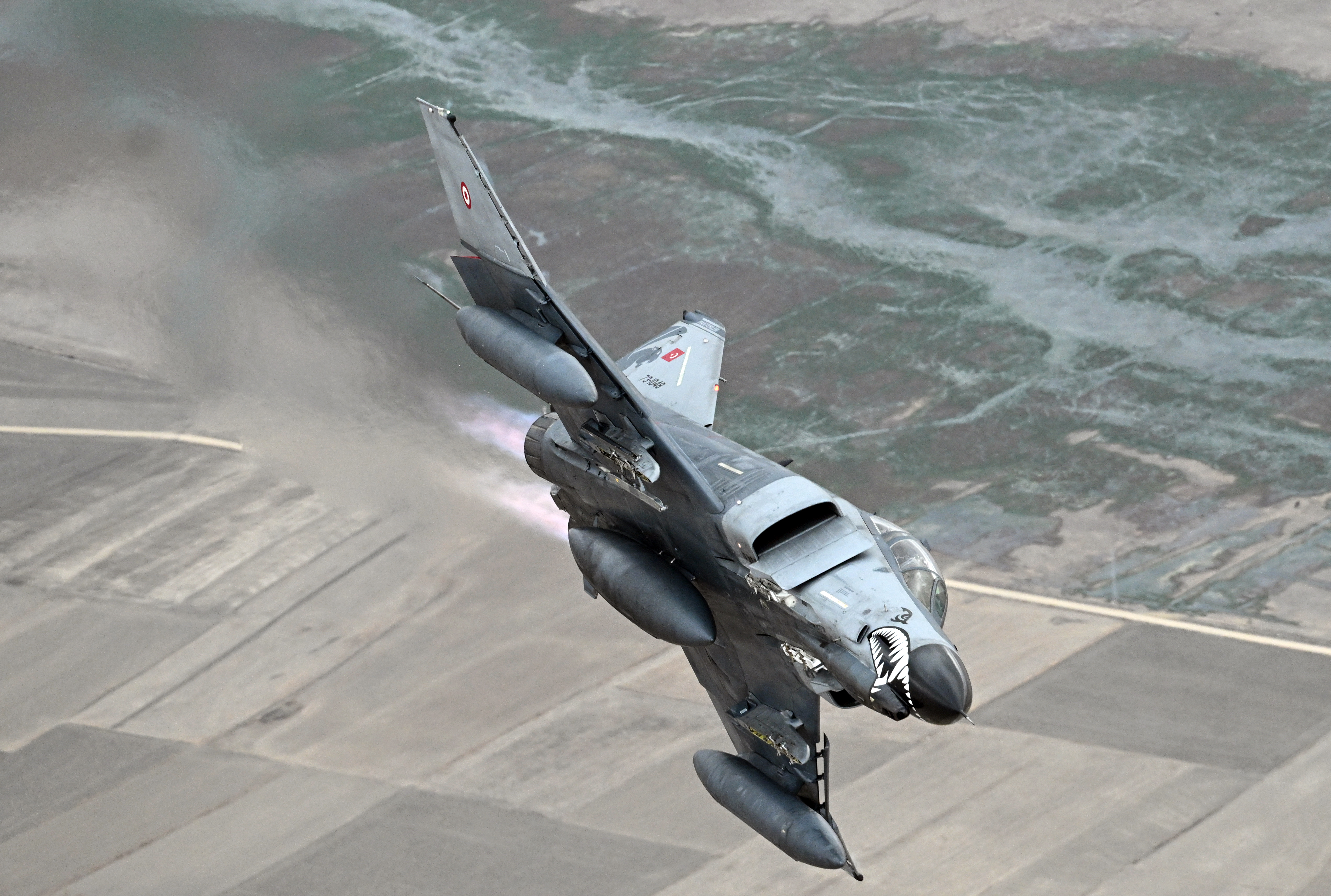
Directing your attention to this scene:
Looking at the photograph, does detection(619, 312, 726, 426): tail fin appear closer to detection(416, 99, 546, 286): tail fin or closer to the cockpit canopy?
detection(416, 99, 546, 286): tail fin

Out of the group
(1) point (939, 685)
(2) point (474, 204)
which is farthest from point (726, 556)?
(2) point (474, 204)

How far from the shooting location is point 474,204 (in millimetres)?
33375

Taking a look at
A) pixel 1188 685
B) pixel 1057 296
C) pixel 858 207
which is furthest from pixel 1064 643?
pixel 858 207

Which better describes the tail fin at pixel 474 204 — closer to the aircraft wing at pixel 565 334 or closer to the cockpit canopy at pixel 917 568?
the aircraft wing at pixel 565 334

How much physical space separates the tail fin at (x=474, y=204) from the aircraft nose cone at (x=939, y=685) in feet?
33.7

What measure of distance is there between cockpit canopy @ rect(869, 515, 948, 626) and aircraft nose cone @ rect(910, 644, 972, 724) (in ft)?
11.0

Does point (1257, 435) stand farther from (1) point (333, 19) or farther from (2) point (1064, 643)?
(1) point (333, 19)

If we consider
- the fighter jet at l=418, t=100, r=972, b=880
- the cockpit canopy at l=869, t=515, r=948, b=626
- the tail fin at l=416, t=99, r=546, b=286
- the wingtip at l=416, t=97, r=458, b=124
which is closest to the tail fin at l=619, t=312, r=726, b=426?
the fighter jet at l=418, t=100, r=972, b=880

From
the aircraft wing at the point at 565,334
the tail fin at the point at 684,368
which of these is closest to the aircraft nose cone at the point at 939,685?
the aircraft wing at the point at 565,334

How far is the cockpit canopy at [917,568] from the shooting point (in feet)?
102

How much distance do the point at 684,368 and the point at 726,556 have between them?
30.9 ft

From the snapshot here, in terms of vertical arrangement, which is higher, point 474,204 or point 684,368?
point 474,204

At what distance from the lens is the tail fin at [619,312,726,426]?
39.0m

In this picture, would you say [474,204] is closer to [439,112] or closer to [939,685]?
[439,112]
